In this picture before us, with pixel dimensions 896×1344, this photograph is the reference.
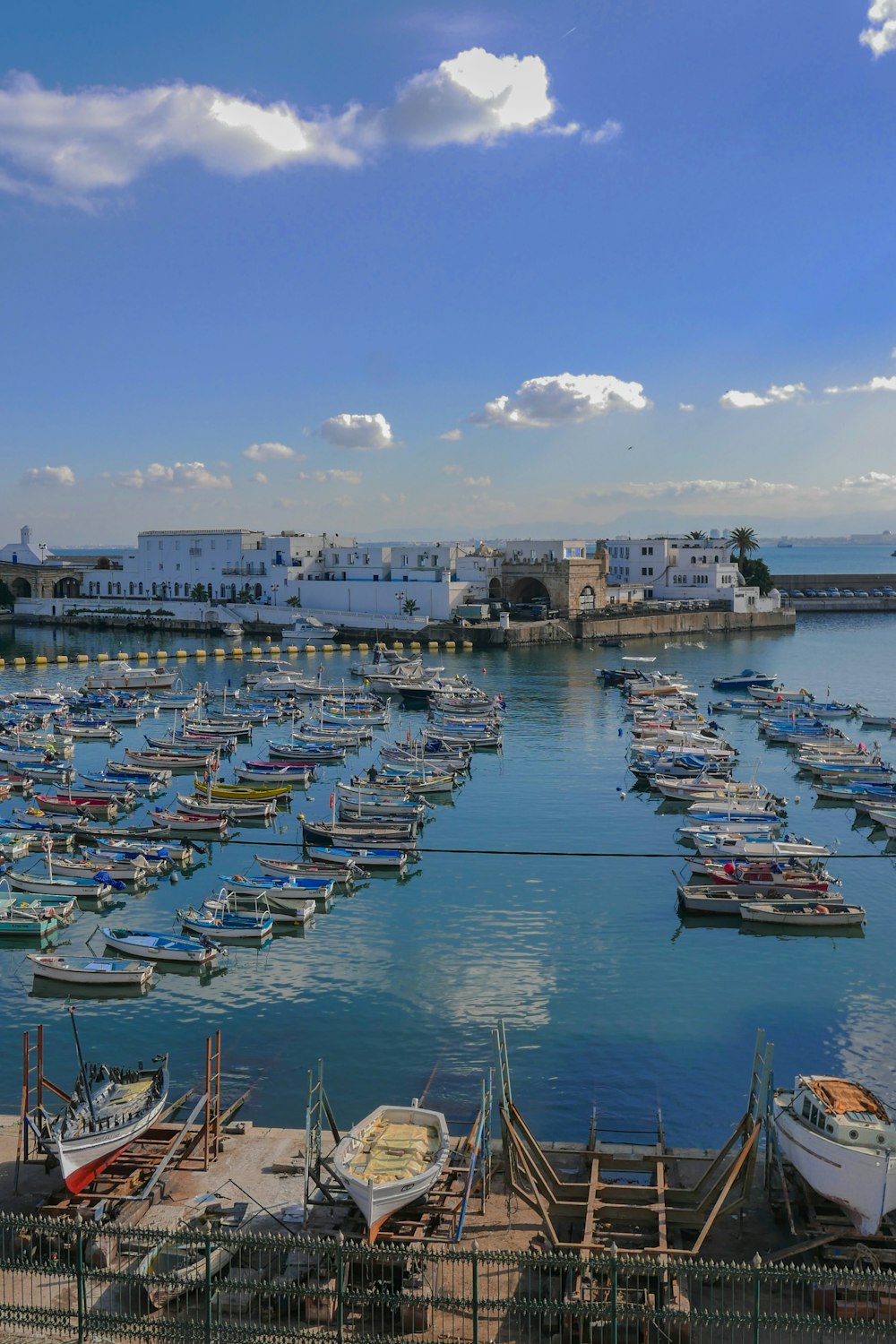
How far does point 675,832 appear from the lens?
39844mm

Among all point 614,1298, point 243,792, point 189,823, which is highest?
point 614,1298

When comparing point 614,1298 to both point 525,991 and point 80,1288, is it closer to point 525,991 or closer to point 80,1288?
point 80,1288

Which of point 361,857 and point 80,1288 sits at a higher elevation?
point 80,1288

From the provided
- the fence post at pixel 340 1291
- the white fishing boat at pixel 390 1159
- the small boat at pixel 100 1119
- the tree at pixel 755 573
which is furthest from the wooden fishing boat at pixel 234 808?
the tree at pixel 755 573

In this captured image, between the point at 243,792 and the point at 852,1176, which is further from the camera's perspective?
the point at 243,792

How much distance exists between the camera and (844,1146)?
14.3m

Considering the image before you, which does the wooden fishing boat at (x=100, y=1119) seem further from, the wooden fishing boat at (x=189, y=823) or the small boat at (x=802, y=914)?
the wooden fishing boat at (x=189, y=823)

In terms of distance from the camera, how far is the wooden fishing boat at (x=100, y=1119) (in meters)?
14.8

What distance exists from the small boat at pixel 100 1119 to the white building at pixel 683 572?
9817cm

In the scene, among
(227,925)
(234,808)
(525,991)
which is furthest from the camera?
(234,808)

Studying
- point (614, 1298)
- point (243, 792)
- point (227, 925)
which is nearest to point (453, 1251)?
point (614, 1298)

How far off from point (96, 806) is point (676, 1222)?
31.3 meters

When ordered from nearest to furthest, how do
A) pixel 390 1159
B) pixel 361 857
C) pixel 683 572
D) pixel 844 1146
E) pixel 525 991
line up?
pixel 844 1146 → pixel 390 1159 → pixel 525 991 → pixel 361 857 → pixel 683 572

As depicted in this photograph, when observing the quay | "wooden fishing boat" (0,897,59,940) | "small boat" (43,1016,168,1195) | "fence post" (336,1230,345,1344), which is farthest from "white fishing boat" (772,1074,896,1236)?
"wooden fishing boat" (0,897,59,940)
